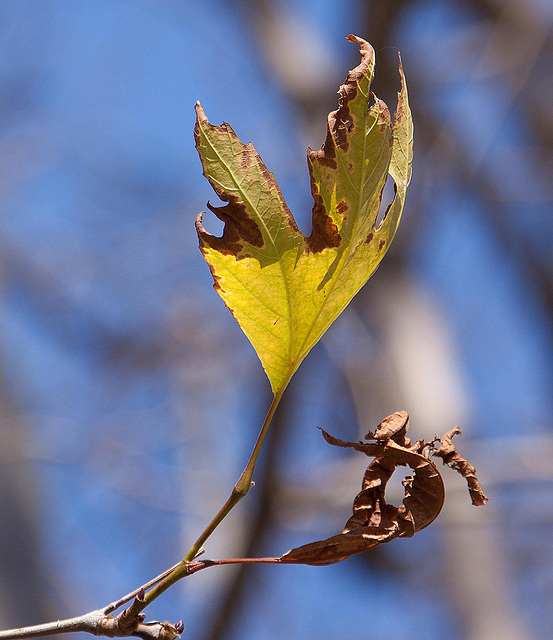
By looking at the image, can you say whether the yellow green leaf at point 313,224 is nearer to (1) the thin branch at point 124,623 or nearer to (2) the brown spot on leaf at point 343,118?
(2) the brown spot on leaf at point 343,118

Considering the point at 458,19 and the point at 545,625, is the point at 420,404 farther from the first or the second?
the point at 545,625

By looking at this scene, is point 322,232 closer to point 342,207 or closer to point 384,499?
point 342,207

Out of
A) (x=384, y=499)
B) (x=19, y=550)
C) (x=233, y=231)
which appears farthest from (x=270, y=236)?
(x=19, y=550)

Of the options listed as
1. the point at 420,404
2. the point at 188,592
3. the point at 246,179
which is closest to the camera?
the point at 246,179

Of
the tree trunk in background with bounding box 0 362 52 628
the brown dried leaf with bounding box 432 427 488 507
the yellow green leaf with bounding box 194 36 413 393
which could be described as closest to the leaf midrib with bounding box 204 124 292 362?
the yellow green leaf with bounding box 194 36 413 393

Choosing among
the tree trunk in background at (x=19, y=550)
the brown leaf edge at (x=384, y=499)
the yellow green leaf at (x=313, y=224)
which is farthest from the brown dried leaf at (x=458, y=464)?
the tree trunk in background at (x=19, y=550)

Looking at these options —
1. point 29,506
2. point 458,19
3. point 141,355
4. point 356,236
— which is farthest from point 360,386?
point 356,236
